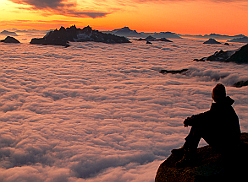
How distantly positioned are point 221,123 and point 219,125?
0.15 ft

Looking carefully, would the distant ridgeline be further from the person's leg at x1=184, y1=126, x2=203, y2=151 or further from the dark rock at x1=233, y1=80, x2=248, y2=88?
the person's leg at x1=184, y1=126, x2=203, y2=151

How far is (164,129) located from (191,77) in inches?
747

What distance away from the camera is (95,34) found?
114m

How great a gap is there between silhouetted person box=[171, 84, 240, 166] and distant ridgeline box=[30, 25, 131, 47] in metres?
97.6

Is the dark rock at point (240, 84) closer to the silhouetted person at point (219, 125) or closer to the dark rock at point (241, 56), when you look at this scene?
the dark rock at point (241, 56)

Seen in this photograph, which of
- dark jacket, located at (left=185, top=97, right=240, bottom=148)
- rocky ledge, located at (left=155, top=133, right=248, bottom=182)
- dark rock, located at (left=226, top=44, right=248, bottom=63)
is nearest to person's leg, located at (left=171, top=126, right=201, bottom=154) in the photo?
dark jacket, located at (left=185, top=97, right=240, bottom=148)

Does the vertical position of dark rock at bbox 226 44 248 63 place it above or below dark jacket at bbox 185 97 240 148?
above

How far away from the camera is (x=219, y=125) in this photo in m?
2.88

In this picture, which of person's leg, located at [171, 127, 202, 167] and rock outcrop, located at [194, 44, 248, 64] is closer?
person's leg, located at [171, 127, 202, 167]

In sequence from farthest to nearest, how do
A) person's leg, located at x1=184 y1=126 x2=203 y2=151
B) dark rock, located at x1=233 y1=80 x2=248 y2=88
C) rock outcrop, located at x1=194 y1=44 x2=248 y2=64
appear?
1. rock outcrop, located at x1=194 y1=44 x2=248 y2=64
2. dark rock, located at x1=233 y1=80 x2=248 y2=88
3. person's leg, located at x1=184 y1=126 x2=203 y2=151

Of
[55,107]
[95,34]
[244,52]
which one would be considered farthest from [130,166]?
[95,34]

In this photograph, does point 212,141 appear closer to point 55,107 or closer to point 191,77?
point 55,107

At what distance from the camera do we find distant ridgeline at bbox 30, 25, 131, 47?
9703 cm

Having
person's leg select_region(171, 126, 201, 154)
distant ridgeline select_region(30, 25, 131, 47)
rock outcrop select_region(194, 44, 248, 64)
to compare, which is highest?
distant ridgeline select_region(30, 25, 131, 47)
